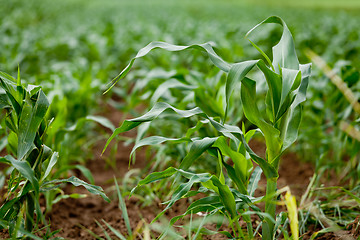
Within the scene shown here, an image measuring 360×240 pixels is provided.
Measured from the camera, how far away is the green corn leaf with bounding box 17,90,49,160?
57.2 inches

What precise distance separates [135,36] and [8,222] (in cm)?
567

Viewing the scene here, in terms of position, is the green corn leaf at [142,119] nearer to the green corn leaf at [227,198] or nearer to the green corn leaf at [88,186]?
the green corn leaf at [88,186]

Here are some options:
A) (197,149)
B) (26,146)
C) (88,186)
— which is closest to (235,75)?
(197,149)

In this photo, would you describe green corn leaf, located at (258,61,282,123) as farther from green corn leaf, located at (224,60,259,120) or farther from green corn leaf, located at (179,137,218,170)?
green corn leaf, located at (179,137,218,170)

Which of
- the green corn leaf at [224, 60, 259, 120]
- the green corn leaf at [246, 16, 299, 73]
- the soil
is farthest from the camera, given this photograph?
the soil

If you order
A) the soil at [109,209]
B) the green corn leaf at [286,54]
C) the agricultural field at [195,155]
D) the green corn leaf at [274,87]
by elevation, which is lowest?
A: the soil at [109,209]

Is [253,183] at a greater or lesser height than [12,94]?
lesser

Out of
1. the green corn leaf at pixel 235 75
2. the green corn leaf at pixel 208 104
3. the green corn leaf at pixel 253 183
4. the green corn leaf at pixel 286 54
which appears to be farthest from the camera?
the green corn leaf at pixel 208 104

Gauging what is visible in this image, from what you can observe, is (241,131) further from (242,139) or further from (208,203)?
(208,203)

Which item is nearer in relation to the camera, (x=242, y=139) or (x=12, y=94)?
(x=242, y=139)

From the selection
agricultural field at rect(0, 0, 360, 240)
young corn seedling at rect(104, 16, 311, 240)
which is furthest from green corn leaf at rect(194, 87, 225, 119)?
young corn seedling at rect(104, 16, 311, 240)

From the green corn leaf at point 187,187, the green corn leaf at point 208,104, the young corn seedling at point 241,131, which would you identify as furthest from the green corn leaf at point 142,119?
the green corn leaf at point 208,104

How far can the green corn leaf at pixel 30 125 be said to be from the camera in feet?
4.76

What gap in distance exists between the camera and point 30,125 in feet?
4.81
